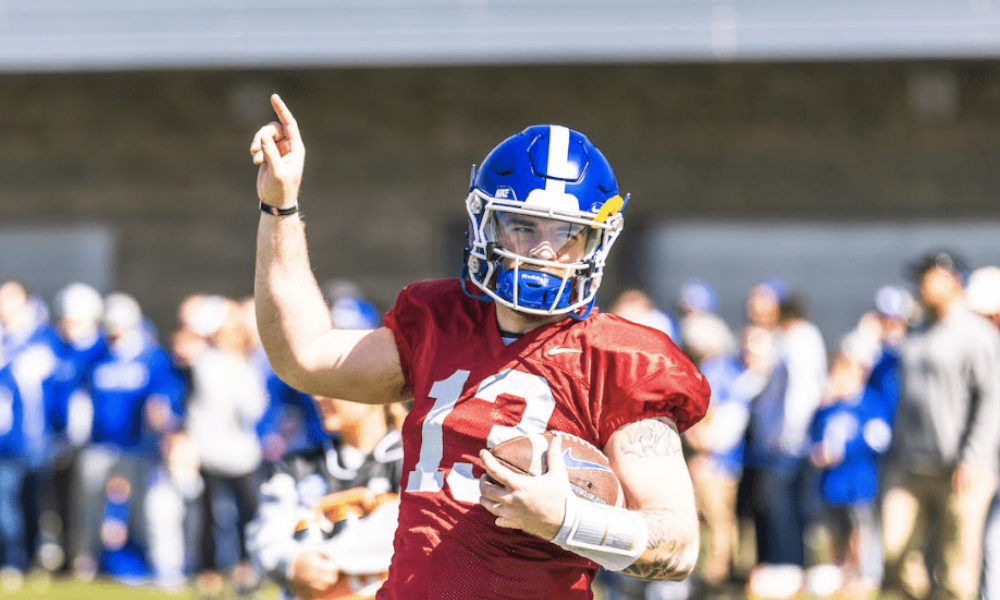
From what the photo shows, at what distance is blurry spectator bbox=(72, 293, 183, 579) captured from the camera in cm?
912

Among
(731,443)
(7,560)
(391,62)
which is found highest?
(391,62)

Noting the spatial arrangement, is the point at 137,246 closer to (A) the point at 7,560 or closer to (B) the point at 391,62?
(B) the point at 391,62

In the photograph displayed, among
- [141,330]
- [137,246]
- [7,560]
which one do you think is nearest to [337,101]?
[137,246]

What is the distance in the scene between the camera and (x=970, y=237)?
43.3 feet

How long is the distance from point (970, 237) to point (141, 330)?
7.56m

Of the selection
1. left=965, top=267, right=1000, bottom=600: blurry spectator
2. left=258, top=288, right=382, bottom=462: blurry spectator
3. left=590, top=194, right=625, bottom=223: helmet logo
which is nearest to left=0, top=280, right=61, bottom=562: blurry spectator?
left=258, top=288, right=382, bottom=462: blurry spectator

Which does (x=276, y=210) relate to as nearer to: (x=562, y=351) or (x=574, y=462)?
(x=562, y=351)

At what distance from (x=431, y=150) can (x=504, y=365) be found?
10.8 metres

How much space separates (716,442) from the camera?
8.39m

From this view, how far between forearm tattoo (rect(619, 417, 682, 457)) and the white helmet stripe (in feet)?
1.61

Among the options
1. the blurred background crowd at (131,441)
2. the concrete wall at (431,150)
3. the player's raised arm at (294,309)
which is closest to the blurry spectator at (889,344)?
the blurred background crowd at (131,441)

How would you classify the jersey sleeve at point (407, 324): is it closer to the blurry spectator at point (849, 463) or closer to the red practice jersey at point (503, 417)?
the red practice jersey at point (503, 417)

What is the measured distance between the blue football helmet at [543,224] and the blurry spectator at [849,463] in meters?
5.69

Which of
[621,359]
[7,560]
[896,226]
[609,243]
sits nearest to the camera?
[621,359]
